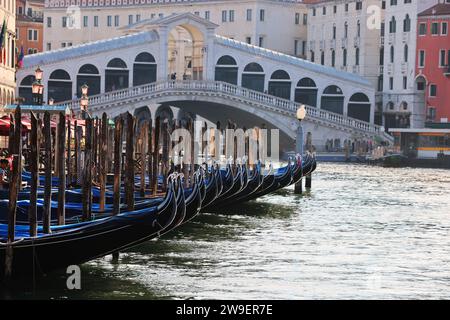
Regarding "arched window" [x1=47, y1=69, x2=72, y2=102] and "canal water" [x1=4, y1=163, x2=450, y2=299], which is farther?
"arched window" [x1=47, y1=69, x2=72, y2=102]

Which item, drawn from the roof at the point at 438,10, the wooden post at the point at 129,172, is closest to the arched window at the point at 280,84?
the roof at the point at 438,10

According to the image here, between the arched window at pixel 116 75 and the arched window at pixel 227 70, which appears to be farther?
the arched window at pixel 227 70

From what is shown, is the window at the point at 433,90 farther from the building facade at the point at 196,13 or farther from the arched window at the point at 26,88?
the arched window at the point at 26,88

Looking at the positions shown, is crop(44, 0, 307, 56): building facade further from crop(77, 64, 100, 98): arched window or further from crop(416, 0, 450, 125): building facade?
crop(77, 64, 100, 98): arched window

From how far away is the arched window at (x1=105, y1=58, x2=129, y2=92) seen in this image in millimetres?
53406

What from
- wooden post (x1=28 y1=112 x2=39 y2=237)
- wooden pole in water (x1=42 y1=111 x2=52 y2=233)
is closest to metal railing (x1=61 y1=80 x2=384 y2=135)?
wooden pole in water (x1=42 y1=111 x2=52 y2=233)

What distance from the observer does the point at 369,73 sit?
58.6m

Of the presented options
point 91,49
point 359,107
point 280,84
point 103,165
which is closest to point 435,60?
point 359,107

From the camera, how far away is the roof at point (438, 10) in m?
53.3

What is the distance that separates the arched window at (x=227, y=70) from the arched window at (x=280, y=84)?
1.36 m

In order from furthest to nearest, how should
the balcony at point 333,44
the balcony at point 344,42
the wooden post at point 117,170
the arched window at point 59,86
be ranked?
the balcony at point 333,44, the balcony at point 344,42, the arched window at point 59,86, the wooden post at point 117,170

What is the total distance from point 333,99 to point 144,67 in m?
6.82

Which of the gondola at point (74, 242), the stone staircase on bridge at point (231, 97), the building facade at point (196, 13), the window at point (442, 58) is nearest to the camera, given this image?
the gondola at point (74, 242)

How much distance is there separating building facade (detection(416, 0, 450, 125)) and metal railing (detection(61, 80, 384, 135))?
7.70 ft
